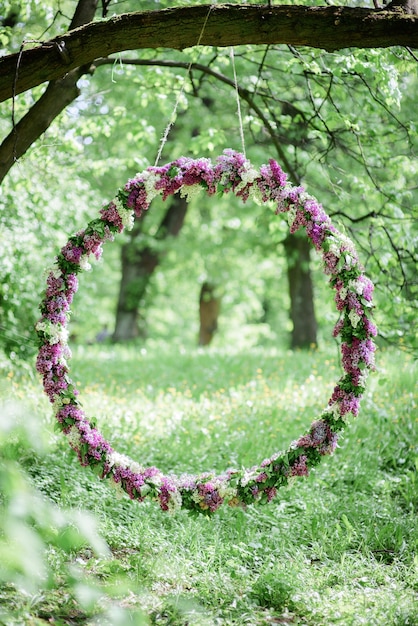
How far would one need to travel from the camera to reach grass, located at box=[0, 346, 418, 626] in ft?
7.55

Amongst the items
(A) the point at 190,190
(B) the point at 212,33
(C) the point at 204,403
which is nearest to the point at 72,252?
(A) the point at 190,190

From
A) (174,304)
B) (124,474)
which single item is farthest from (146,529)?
(174,304)

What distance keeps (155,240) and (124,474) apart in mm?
12246

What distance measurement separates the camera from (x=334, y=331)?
4.90m

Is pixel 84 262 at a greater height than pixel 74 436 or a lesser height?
greater

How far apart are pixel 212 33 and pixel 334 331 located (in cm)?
231

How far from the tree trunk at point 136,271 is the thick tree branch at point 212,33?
41.0ft

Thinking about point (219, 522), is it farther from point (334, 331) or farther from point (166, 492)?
point (334, 331)

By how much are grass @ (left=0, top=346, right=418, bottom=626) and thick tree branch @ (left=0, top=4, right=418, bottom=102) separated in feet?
9.58

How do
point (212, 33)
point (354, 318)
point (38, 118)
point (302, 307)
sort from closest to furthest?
point (212, 33), point (354, 318), point (38, 118), point (302, 307)

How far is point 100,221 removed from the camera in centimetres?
498

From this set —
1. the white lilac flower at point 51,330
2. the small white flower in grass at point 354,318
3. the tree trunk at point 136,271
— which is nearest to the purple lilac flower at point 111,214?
the white lilac flower at point 51,330

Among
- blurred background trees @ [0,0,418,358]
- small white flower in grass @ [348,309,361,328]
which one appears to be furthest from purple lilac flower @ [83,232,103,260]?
small white flower in grass @ [348,309,361,328]

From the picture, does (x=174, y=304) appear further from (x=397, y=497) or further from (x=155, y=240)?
(x=397, y=497)
